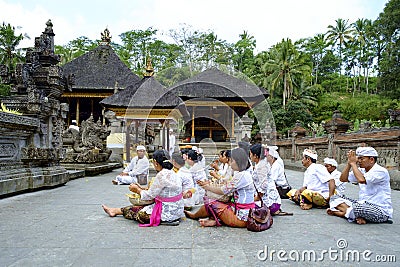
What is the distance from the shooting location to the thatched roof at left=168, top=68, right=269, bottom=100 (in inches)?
984

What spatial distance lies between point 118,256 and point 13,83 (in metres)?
7.97

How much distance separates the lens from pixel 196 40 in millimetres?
32531

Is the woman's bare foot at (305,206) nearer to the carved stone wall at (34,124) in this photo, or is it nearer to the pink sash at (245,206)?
the pink sash at (245,206)

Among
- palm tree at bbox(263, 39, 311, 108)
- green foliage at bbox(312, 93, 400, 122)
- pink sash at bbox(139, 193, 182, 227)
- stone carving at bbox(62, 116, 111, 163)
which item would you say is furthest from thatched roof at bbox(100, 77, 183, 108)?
palm tree at bbox(263, 39, 311, 108)

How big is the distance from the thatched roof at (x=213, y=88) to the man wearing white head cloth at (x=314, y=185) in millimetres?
18273

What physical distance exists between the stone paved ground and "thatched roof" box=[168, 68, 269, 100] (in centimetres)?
1954

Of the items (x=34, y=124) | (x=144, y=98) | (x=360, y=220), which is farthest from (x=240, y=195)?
(x=144, y=98)

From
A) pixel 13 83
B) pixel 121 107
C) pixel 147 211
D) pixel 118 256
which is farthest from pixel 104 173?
pixel 118 256

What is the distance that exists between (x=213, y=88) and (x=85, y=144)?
47.0ft

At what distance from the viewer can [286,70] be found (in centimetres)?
4081

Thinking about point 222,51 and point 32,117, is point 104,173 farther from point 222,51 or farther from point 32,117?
point 222,51

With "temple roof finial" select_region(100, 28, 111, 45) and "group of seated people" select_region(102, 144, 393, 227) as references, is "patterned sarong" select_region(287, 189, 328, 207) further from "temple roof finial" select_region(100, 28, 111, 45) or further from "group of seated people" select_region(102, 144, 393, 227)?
"temple roof finial" select_region(100, 28, 111, 45)

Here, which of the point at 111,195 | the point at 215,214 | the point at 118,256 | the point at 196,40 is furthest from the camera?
the point at 196,40

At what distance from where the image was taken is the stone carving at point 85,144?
503 inches
